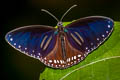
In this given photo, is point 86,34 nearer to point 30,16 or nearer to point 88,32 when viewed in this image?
point 88,32

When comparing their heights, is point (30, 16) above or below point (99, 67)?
above

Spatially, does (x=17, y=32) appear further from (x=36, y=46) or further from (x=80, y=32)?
(x=80, y=32)

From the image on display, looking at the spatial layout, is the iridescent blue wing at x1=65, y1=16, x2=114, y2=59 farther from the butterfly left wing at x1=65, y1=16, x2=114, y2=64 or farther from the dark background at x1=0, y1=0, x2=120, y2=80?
the dark background at x1=0, y1=0, x2=120, y2=80

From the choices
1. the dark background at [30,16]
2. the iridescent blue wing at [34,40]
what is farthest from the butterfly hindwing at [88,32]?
the dark background at [30,16]

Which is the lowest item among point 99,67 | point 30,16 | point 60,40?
point 99,67

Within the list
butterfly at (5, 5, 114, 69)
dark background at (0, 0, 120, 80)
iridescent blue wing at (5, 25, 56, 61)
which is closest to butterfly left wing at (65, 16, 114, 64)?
butterfly at (5, 5, 114, 69)

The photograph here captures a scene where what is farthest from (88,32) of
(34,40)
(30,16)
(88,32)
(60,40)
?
(30,16)

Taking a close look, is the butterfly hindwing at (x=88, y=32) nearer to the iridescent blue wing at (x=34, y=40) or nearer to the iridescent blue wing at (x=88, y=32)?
the iridescent blue wing at (x=88, y=32)
